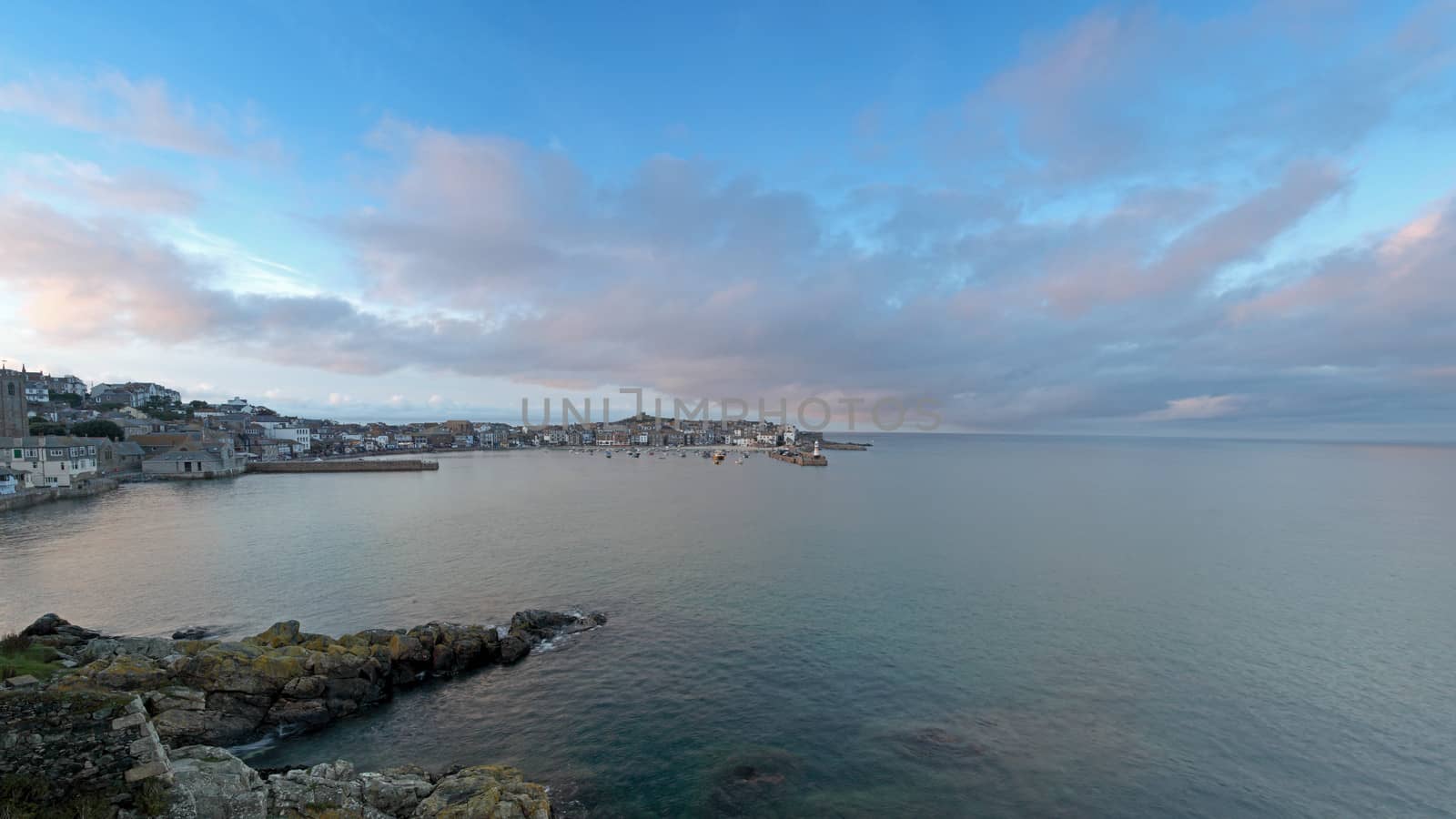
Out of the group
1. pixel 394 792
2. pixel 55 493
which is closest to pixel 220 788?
pixel 394 792

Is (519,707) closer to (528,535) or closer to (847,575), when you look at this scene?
(847,575)

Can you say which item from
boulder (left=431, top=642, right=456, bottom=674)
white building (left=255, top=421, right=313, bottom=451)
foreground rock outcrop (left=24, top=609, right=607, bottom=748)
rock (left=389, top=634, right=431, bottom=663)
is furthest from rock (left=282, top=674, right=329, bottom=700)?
white building (left=255, top=421, right=313, bottom=451)

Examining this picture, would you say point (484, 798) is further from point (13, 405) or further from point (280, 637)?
point (13, 405)

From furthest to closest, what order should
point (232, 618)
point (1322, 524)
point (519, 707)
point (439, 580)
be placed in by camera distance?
point (1322, 524)
point (439, 580)
point (232, 618)
point (519, 707)

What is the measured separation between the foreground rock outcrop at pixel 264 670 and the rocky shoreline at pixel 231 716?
3 centimetres

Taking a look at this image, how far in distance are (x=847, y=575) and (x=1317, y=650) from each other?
18248 mm

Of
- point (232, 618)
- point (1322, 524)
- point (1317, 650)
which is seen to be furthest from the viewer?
point (1322, 524)

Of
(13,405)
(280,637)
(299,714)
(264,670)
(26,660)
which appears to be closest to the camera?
(299,714)

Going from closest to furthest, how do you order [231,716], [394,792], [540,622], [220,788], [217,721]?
[220,788] < [394,792] < [217,721] < [231,716] < [540,622]

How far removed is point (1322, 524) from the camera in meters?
48.8

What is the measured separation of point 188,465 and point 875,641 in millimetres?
101089

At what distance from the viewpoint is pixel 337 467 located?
10331cm

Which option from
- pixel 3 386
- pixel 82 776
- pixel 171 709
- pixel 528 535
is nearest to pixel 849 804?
pixel 82 776

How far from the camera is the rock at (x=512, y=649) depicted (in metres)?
20.8
